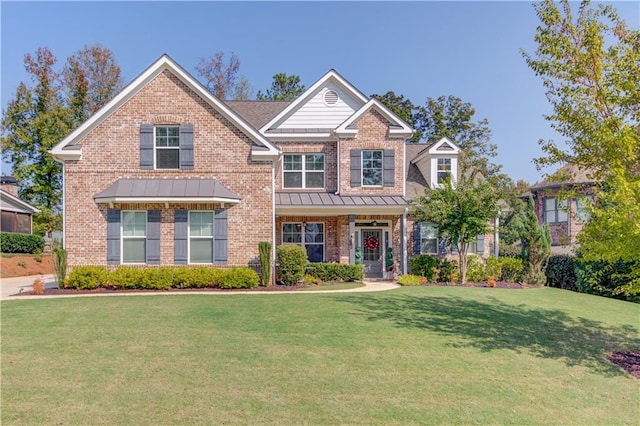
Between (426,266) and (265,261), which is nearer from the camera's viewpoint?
(265,261)

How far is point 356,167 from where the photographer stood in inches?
748

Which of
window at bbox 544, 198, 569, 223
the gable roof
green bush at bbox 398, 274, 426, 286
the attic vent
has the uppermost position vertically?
the attic vent

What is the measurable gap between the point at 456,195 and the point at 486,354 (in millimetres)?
10573

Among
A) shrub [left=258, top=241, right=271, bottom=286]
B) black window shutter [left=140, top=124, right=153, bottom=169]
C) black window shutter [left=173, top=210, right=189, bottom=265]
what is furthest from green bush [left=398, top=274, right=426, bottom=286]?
black window shutter [left=140, top=124, right=153, bottom=169]

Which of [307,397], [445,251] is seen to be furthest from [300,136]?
[307,397]

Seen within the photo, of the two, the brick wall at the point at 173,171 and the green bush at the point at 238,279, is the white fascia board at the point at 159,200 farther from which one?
the green bush at the point at 238,279

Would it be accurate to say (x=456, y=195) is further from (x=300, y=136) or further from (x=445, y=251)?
(x=300, y=136)

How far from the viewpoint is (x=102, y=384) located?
18.4ft

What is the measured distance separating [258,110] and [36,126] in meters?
20.6

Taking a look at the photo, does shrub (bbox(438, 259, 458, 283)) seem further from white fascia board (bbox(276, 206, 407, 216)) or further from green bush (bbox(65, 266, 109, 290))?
green bush (bbox(65, 266, 109, 290))

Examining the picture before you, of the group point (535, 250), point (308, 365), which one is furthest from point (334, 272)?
point (308, 365)

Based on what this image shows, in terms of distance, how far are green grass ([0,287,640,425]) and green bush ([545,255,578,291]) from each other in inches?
286

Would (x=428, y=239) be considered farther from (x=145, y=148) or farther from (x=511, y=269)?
(x=145, y=148)

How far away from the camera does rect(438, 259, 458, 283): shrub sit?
59.0ft
